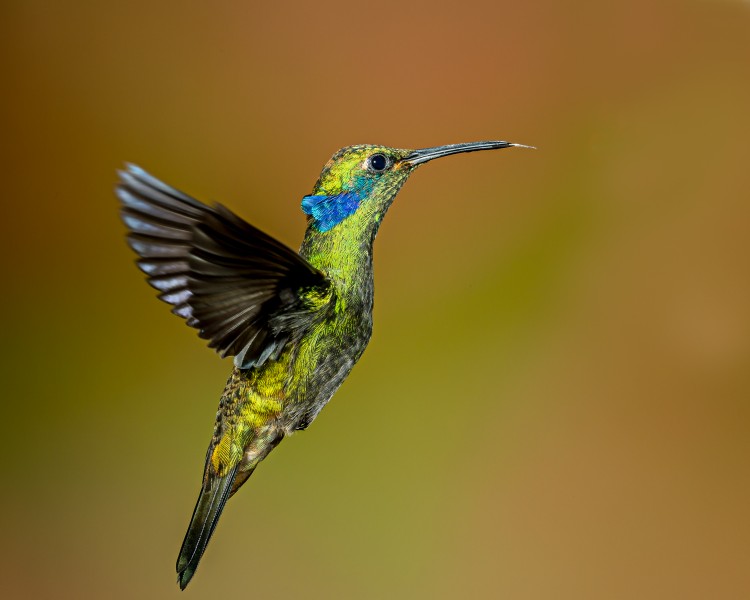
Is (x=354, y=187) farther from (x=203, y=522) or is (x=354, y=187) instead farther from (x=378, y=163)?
(x=203, y=522)

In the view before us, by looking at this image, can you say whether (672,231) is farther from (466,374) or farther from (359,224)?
(359,224)

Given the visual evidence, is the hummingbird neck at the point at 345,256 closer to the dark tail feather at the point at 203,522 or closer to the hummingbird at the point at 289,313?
the hummingbird at the point at 289,313

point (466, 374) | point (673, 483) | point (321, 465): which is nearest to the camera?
point (321, 465)

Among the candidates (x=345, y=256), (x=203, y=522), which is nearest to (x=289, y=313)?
(x=345, y=256)

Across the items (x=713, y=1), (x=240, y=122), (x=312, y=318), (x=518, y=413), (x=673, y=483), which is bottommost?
(x=673, y=483)

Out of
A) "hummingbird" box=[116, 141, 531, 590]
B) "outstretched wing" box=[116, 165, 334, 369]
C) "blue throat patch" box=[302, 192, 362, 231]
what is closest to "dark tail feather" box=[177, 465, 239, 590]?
"hummingbird" box=[116, 141, 531, 590]

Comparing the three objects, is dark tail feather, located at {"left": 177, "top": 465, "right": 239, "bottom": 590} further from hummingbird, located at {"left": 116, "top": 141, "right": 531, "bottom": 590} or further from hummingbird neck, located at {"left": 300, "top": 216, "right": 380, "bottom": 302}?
hummingbird neck, located at {"left": 300, "top": 216, "right": 380, "bottom": 302}

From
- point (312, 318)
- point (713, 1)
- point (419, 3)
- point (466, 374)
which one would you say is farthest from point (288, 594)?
point (713, 1)
